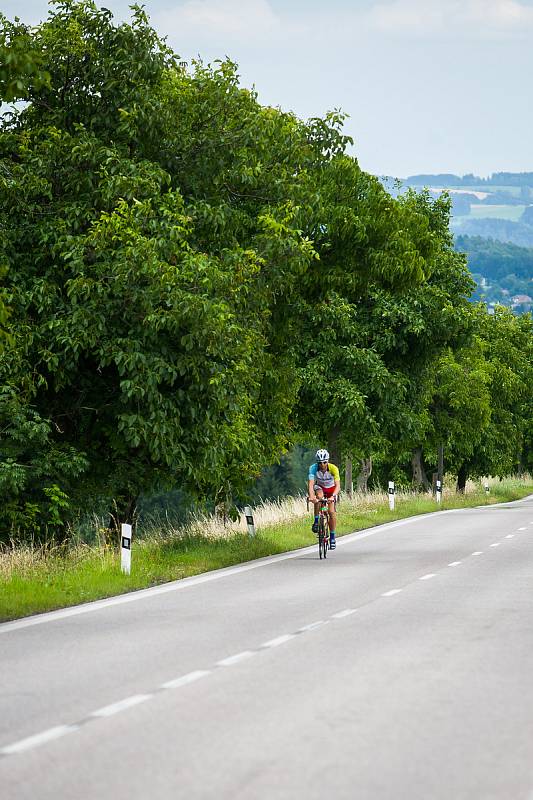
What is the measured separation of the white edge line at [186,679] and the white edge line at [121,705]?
400 millimetres

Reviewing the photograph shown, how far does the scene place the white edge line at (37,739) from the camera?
6723 mm

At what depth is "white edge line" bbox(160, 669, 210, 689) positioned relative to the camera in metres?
8.76

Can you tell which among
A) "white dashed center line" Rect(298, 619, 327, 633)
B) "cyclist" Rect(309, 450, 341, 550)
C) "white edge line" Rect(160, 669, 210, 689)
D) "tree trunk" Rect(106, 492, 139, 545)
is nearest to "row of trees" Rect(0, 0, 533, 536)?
"tree trunk" Rect(106, 492, 139, 545)

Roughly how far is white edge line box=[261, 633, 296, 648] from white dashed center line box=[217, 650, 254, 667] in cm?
41

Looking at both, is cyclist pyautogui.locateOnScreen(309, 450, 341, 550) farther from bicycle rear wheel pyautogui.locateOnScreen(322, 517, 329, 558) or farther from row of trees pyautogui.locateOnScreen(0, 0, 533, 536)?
row of trees pyautogui.locateOnScreen(0, 0, 533, 536)

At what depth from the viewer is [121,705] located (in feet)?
26.2

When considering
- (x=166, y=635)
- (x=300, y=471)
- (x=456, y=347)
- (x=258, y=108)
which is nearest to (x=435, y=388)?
(x=456, y=347)

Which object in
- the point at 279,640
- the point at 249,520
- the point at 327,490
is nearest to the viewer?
the point at 279,640

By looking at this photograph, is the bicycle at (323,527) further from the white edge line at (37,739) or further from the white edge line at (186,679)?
the white edge line at (37,739)

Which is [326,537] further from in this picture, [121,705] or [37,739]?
[37,739]

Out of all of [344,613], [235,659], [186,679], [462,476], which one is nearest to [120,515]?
[344,613]

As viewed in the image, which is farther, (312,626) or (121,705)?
(312,626)

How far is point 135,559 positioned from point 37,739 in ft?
37.9

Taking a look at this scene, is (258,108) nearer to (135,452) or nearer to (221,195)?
(221,195)
